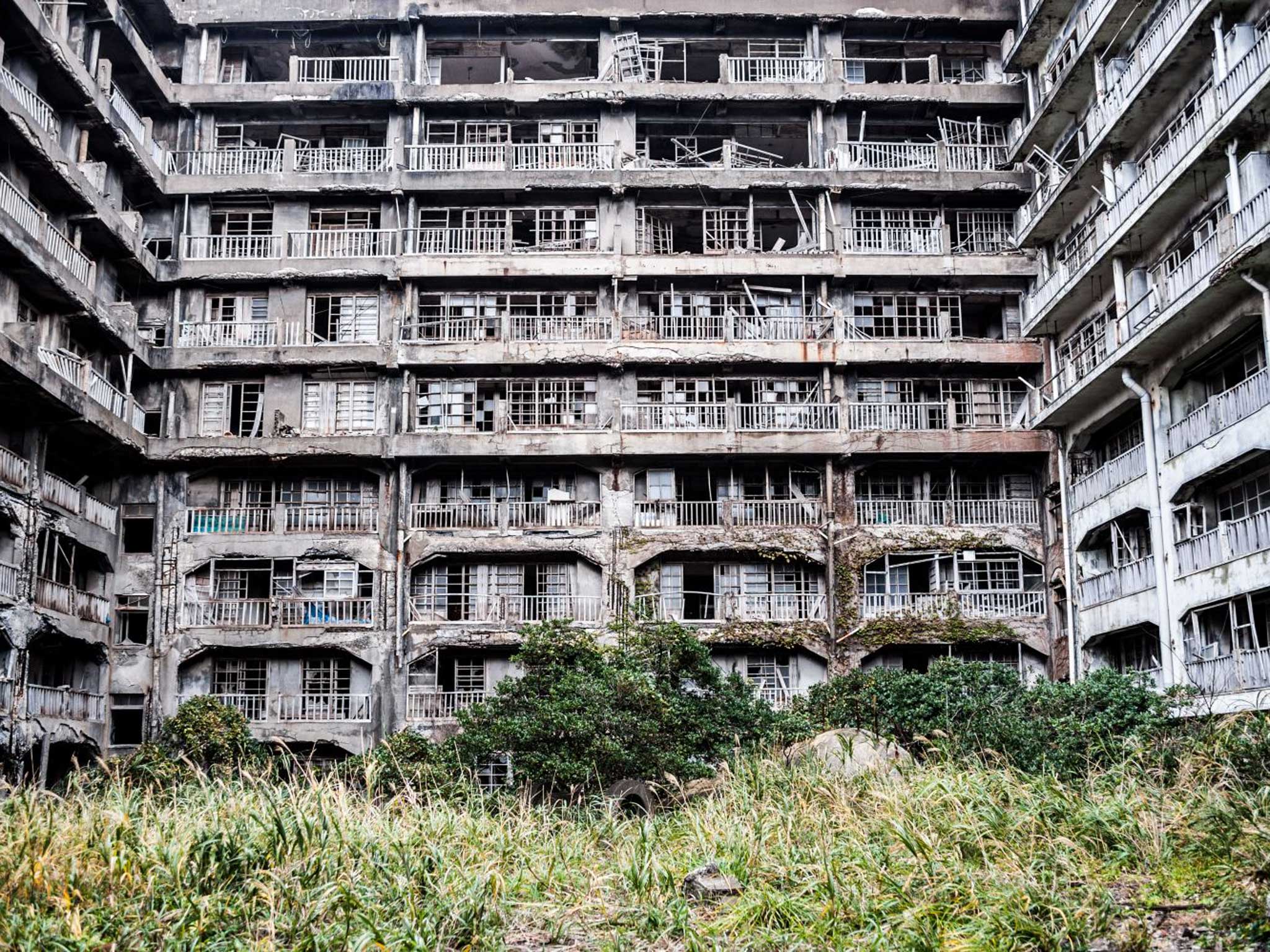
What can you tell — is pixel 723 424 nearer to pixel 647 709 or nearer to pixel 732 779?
pixel 647 709

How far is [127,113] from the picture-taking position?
117 ft

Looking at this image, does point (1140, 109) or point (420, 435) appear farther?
point (420, 435)

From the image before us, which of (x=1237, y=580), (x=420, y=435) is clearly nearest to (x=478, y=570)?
(x=420, y=435)

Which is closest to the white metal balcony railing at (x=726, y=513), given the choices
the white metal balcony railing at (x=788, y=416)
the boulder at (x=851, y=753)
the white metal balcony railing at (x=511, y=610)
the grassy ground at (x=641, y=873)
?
the white metal balcony railing at (x=788, y=416)

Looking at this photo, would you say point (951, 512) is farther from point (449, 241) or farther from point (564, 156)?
point (449, 241)

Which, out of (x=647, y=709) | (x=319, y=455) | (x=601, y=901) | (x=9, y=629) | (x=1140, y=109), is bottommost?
(x=601, y=901)

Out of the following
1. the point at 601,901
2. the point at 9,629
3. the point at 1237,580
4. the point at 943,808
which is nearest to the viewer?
the point at 601,901

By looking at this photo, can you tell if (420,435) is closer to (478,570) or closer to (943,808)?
(478,570)

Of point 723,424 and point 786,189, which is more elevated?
point 786,189

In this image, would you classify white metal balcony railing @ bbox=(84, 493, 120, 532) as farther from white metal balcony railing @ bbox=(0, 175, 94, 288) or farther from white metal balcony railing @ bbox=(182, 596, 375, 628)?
white metal balcony railing @ bbox=(0, 175, 94, 288)

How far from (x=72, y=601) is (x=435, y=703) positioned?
363 inches

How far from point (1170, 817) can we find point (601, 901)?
5.27 metres

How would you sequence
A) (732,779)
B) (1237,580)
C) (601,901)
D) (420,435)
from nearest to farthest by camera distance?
(601,901)
(732,779)
(1237,580)
(420,435)

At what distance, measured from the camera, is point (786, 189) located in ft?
124
